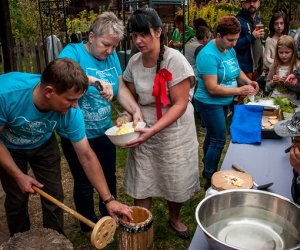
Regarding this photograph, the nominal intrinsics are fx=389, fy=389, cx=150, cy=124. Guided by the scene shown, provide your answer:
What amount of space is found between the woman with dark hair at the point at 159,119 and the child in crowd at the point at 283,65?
141cm

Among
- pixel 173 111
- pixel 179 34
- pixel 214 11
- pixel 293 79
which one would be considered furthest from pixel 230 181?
pixel 214 11

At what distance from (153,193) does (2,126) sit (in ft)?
3.78

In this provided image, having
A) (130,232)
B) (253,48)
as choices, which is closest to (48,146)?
(130,232)

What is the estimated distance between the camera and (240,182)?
1933mm

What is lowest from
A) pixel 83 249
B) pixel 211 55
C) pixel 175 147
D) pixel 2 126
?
pixel 83 249

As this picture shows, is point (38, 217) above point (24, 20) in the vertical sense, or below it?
below

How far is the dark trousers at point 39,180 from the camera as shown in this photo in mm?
2404

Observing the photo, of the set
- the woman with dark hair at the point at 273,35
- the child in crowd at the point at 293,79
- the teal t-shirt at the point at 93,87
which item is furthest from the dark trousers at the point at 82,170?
the woman with dark hair at the point at 273,35

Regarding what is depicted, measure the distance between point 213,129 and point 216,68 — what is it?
555 mm

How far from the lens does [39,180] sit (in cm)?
247

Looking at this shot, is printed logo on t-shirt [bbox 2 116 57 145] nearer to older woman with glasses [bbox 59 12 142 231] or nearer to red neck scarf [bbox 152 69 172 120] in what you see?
older woman with glasses [bbox 59 12 142 231]

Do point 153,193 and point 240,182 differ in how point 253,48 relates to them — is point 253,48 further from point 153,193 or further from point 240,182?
point 240,182

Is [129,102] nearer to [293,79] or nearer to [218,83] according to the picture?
[218,83]

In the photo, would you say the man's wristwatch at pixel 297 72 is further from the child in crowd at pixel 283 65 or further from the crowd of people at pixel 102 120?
the crowd of people at pixel 102 120
